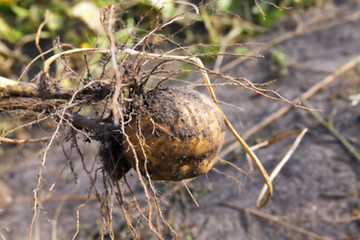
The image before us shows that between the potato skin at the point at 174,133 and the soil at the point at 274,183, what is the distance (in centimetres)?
42

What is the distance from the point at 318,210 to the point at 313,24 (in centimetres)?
231

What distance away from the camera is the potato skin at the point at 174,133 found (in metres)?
1.15

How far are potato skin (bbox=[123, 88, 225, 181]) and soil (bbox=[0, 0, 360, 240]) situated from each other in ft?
1.39

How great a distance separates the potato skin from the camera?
3.78 ft

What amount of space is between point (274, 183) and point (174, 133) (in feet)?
4.58

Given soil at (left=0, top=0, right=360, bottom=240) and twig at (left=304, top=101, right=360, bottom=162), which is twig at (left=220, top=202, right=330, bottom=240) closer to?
soil at (left=0, top=0, right=360, bottom=240)

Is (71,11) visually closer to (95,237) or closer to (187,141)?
(95,237)

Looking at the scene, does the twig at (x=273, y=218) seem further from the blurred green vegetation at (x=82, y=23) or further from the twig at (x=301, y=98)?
the blurred green vegetation at (x=82, y=23)

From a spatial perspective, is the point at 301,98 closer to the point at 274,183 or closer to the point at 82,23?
the point at 274,183

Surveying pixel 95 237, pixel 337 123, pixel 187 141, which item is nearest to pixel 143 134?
pixel 187 141

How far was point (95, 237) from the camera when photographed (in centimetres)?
228

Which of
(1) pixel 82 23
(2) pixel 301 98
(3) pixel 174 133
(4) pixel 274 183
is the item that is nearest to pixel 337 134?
(2) pixel 301 98

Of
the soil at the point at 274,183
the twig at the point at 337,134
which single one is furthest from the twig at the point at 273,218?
the twig at the point at 337,134

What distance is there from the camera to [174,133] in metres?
1.15
